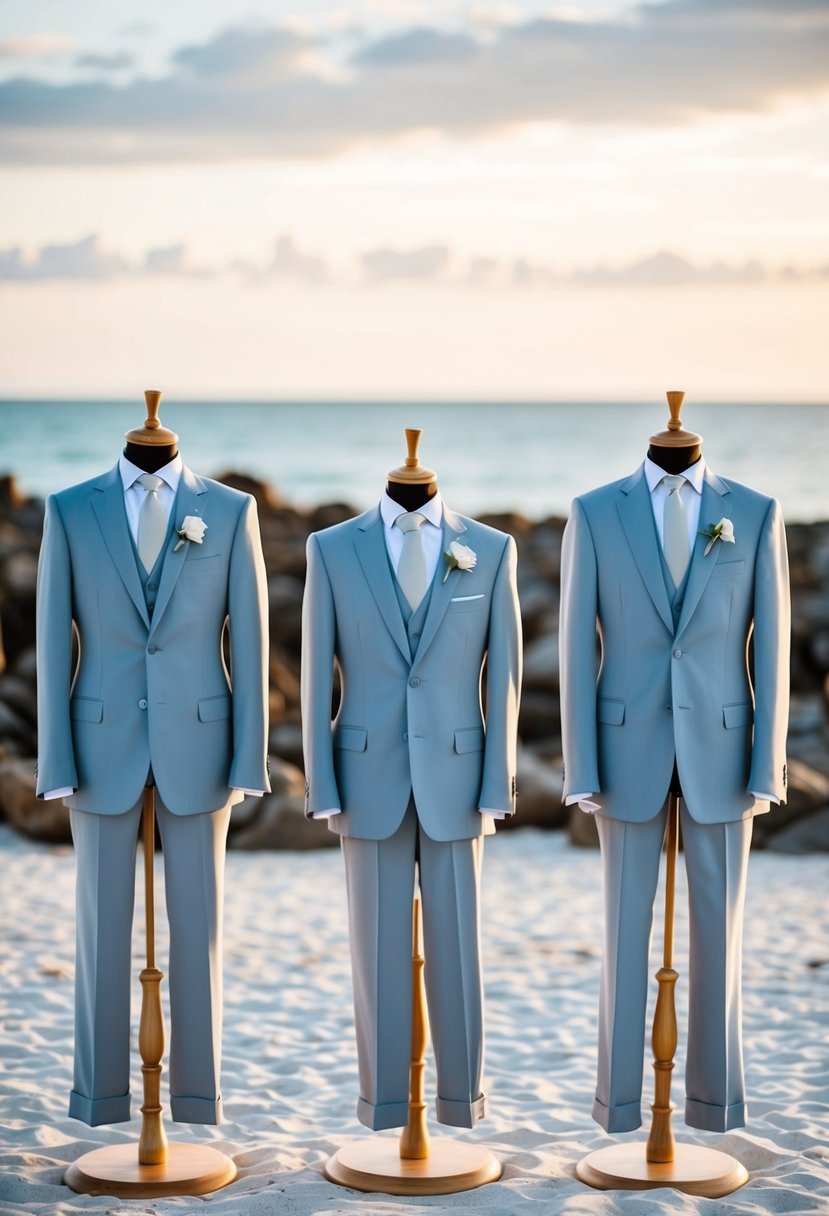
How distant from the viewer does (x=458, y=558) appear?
3963mm

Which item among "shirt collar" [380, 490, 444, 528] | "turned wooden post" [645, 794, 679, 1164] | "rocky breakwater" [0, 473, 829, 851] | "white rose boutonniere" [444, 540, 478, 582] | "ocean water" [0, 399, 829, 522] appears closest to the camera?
"white rose boutonniere" [444, 540, 478, 582]

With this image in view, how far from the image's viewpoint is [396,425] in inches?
1439

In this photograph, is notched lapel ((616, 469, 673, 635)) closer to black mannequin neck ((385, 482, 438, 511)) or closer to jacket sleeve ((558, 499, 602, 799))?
jacket sleeve ((558, 499, 602, 799))

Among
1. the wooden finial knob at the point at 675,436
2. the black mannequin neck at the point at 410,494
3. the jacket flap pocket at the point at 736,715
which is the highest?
the wooden finial knob at the point at 675,436

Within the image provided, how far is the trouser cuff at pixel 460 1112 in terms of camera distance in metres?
4.09

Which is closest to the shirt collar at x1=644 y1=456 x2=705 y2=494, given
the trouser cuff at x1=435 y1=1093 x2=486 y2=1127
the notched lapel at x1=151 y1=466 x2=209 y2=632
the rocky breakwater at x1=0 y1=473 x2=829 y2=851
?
the notched lapel at x1=151 y1=466 x2=209 y2=632

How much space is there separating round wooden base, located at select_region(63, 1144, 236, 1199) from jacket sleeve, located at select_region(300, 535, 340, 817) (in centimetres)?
100

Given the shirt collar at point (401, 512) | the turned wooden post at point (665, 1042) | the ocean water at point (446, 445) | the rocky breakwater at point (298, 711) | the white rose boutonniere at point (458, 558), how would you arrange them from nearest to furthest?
the white rose boutonniere at point (458, 558), the shirt collar at point (401, 512), the turned wooden post at point (665, 1042), the rocky breakwater at point (298, 711), the ocean water at point (446, 445)

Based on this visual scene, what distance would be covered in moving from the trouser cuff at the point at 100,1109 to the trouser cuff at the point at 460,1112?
79 centimetres

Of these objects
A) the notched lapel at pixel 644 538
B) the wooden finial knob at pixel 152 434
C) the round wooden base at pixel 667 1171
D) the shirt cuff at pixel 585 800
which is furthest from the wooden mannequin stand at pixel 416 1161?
the wooden finial knob at pixel 152 434

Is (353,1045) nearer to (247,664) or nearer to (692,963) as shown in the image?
(692,963)

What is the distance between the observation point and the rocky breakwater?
28.1 ft

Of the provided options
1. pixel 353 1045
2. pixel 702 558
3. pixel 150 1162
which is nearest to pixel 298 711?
pixel 353 1045

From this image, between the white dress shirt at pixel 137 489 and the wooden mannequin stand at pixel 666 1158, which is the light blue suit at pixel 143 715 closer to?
the white dress shirt at pixel 137 489
